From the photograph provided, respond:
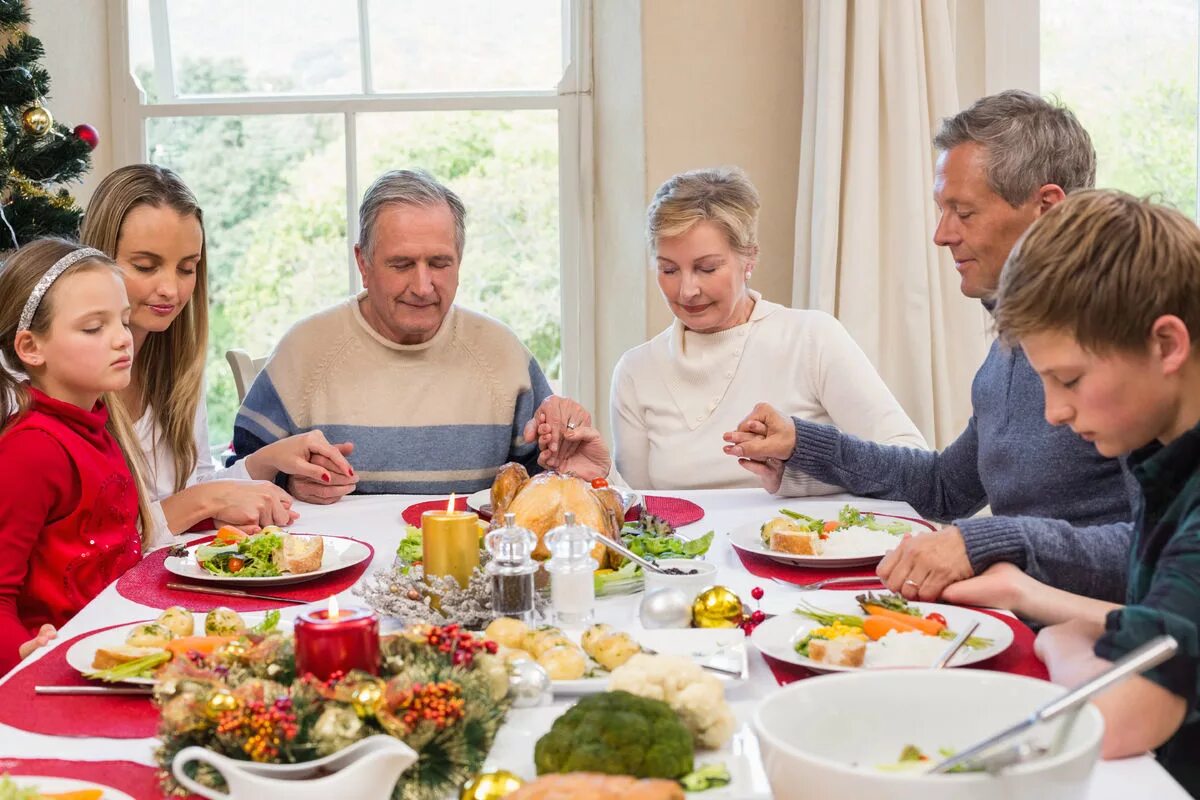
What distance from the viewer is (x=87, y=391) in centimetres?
202

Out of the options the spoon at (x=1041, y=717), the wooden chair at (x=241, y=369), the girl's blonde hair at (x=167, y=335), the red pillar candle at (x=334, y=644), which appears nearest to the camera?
the spoon at (x=1041, y=717)

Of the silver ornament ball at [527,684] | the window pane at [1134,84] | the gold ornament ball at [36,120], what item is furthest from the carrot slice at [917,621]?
the window pane at [1134,84]

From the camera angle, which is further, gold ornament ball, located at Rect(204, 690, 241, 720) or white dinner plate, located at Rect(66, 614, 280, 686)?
white dinner plate, located at Rect(66, 614, 280, 686)

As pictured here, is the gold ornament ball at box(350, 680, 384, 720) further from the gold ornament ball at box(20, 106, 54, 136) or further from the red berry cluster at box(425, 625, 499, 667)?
the gold ornament ball at box(20, 106, 54, 136)

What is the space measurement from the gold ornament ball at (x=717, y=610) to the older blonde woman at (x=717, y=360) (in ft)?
4.34

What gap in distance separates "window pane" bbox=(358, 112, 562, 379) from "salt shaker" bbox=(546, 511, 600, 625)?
116 inches

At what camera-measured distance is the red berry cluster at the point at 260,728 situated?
3.12 ft

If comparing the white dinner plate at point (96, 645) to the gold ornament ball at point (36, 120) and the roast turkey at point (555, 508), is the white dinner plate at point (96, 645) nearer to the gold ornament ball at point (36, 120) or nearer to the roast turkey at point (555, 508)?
the roast turkey at point (555, 508)

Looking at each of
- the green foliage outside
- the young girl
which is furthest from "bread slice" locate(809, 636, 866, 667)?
the green foliage outside

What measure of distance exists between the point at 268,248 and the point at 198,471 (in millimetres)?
1824

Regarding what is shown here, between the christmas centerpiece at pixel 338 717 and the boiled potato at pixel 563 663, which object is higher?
the christmas centerpiece at pixel 338 717

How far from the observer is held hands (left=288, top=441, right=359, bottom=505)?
7.94ft

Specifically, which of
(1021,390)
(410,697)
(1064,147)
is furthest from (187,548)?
(1064,147)

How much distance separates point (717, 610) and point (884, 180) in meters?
2.56
